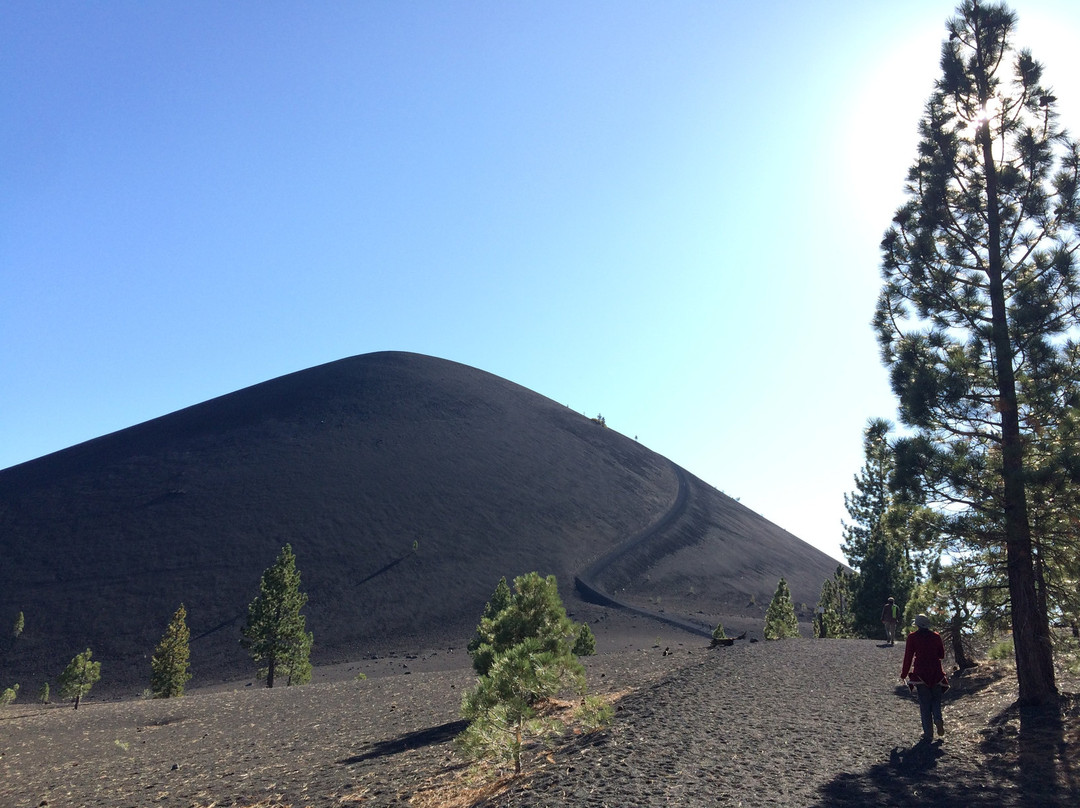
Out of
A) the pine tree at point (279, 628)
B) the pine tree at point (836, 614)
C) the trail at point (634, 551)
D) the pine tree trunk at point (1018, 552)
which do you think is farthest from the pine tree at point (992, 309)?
the trail at point (634, 551)

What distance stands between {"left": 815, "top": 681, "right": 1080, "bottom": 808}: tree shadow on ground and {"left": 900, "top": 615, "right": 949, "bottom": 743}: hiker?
336mm

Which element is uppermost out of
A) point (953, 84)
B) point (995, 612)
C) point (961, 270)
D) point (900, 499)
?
point (953, 84)

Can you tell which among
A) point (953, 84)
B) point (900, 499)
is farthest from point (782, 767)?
point (953, 84)

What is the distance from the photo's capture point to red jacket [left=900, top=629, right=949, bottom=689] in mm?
9289

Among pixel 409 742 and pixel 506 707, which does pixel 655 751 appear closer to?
pixel 506 707

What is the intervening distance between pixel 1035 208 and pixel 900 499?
5338 millimetres

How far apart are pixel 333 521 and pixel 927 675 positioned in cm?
6601

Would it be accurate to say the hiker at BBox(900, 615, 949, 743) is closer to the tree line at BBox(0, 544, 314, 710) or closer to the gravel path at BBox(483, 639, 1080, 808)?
the gravel path at BBox(483, 639, 1080, 808)

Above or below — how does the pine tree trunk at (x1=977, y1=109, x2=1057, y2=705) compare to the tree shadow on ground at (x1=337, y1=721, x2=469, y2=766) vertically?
above

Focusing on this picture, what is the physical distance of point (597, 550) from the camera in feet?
245

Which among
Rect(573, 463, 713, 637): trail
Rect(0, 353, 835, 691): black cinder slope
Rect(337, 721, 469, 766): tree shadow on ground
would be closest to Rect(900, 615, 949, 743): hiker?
Rect(337, 721, 469, 766): tree shadow on ground

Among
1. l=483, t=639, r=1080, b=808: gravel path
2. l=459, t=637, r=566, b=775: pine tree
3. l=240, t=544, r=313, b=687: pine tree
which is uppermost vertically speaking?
l=459, t=637, r=566, b=775: pine tree

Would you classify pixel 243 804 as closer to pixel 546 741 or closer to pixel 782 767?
pixel 546 741

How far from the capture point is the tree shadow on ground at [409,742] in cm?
1178
